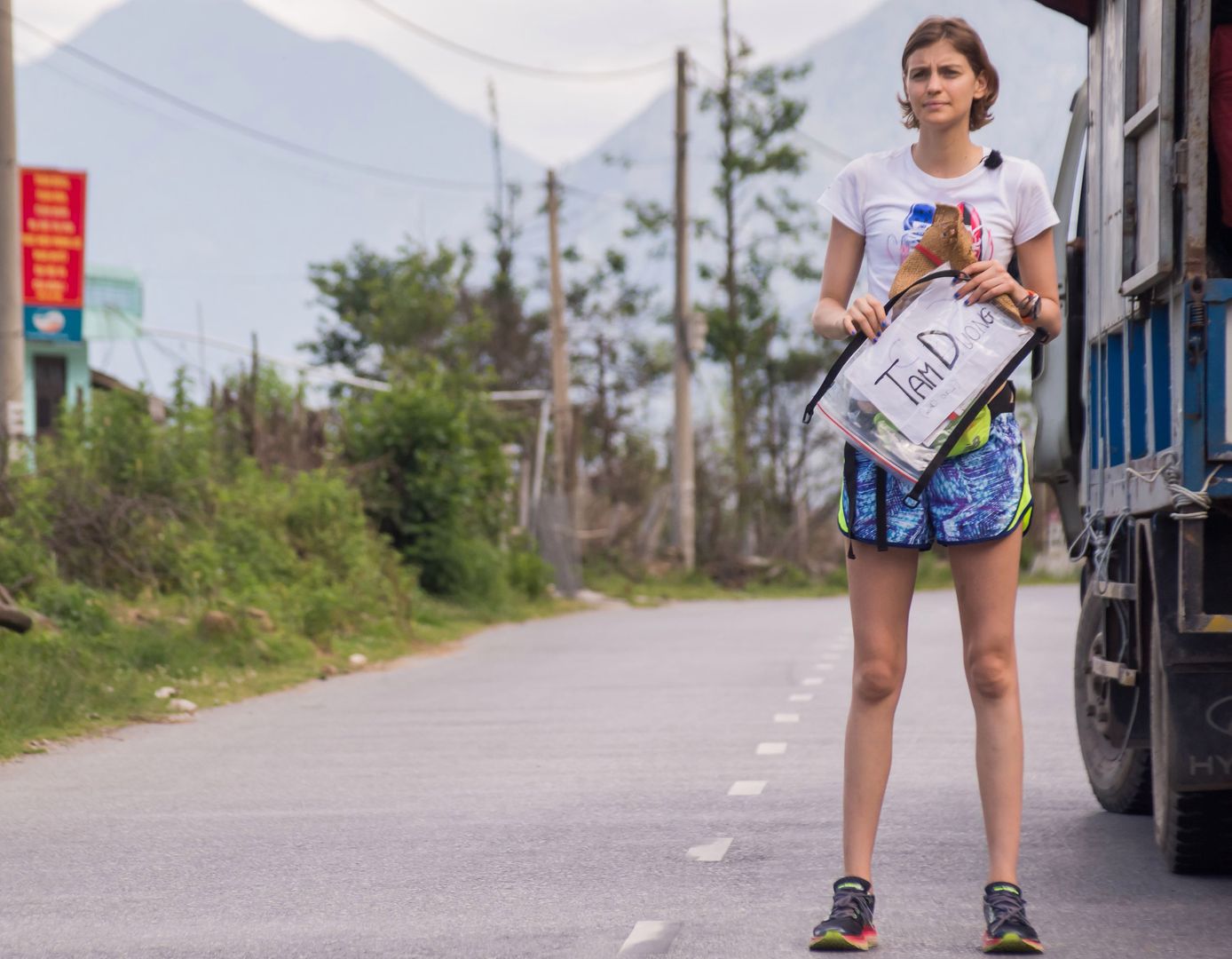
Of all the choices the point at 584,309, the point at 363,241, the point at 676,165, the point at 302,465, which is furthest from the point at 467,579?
the point at 363,241

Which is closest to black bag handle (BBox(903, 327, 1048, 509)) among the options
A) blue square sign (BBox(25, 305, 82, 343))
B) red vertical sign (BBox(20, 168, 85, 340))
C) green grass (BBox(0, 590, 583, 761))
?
green grass (BBox(0, 590, 583, 761))

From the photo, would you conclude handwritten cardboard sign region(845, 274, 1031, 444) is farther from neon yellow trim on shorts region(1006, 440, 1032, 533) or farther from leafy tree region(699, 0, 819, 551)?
leafy tree region(699, 0, 819, 551)

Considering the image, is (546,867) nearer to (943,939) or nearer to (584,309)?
(943,939)

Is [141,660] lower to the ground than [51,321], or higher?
lower

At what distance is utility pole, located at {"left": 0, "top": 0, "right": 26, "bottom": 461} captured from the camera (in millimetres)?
14617

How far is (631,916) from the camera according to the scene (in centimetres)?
498

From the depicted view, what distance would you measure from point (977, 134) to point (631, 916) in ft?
7.20

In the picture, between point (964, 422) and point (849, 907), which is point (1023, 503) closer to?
point (964, 422)

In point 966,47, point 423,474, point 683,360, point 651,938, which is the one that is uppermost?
point 683,360

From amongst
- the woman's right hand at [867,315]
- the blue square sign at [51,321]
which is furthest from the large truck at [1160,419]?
the blue square sign at [51,321]

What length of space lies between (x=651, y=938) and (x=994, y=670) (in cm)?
107

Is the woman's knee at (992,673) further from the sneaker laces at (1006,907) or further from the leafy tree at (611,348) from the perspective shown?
the leafy tree at (611,348)

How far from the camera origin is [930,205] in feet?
15.1

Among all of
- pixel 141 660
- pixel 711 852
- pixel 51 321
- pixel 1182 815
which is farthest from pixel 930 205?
pixel 51 321
